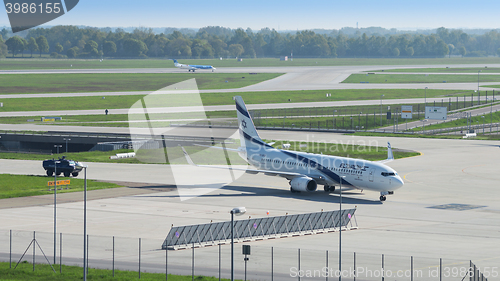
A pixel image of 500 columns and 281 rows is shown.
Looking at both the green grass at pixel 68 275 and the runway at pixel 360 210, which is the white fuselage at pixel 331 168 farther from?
the green grass at pixel 68 275

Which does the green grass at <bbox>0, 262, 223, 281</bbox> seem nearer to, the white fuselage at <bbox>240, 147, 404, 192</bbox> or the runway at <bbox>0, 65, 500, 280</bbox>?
→ the runway at <bbox>0, 65, 500, 280</bbox>

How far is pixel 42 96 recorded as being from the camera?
198250 millimetres

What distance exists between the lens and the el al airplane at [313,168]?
64.0 m

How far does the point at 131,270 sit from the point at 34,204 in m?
28.1

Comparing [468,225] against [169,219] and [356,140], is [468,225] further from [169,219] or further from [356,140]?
[356,140]

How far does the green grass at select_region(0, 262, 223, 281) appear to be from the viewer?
125 feet

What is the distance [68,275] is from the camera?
129ft

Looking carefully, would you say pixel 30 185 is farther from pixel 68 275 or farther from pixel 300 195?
pixel 68 275

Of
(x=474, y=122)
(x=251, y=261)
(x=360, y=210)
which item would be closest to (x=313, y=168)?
(x=360, y=210)

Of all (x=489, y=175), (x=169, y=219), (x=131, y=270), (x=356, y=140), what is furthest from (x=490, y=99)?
(x=131, y=270)

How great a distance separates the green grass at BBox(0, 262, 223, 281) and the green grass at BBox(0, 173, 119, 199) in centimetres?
3016

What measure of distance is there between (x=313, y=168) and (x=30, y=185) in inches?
1374

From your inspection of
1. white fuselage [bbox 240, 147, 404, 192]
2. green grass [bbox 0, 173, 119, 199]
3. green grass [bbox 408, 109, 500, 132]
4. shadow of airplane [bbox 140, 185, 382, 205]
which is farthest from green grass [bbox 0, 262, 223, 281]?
green grass [bbox 408, 109, 500, 132]

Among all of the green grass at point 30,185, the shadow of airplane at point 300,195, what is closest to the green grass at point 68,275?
the shadow of airplane at point 300,195
